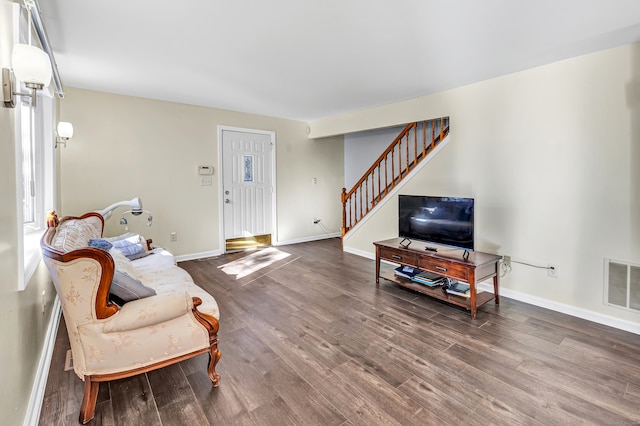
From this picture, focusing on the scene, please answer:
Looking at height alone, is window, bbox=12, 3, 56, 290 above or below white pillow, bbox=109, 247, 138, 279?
above

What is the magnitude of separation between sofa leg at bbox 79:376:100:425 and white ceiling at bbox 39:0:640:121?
7.68 feet

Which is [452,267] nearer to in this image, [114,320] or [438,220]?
[438,220]

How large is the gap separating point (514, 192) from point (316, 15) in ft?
8.61

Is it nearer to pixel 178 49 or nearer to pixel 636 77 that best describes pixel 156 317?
pixel 178 49

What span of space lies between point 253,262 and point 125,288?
3.02m

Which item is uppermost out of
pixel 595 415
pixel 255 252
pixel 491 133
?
pixel 491 133

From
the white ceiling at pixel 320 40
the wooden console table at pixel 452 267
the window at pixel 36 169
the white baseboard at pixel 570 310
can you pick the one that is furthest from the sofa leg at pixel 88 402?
the white baseboard at pixel 570 310

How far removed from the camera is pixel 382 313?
293cm

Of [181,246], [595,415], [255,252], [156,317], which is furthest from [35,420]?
[255,252]

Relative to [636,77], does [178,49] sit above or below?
above

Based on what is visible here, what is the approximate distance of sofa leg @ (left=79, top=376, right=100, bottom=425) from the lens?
1.60m

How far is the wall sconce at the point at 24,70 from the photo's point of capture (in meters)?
1.35

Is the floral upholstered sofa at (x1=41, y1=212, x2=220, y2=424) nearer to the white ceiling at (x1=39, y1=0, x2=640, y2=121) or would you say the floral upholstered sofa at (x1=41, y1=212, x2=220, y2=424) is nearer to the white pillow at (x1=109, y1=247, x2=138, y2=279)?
the white pillow at (x1=109, y1=247, x2=138, y2=279)

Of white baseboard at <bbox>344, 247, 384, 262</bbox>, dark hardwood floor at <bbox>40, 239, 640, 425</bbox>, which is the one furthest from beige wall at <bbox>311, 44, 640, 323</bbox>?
white baseboard at <bbox>344, 247, 384, 262</bbox>
